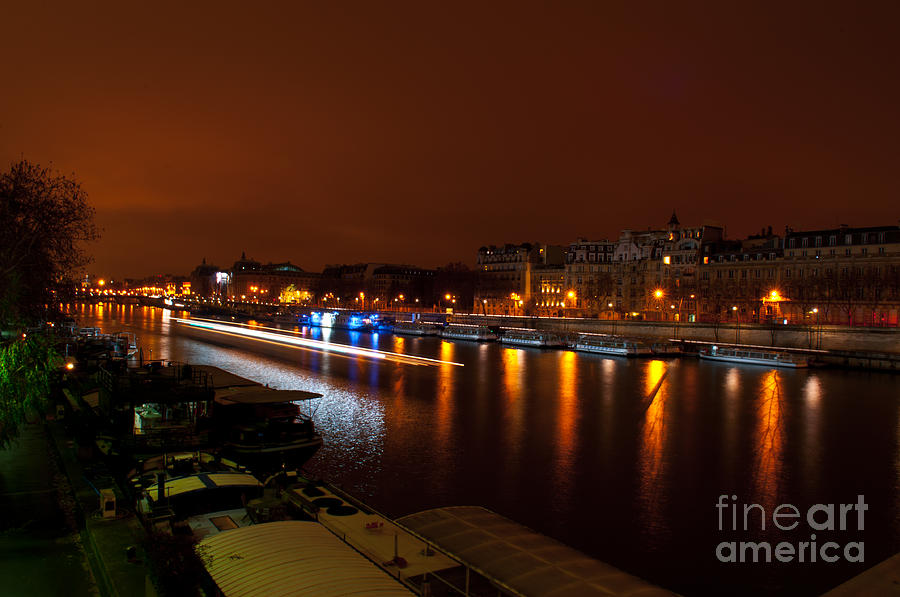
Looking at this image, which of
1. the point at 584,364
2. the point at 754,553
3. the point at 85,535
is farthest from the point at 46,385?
the point at 584,364

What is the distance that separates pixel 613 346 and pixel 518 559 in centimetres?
4597

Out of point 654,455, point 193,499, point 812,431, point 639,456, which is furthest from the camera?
point 812,431

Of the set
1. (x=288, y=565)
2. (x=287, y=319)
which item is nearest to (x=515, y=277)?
(x=287, y=319)

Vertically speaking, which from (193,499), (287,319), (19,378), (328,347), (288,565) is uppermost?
(19,378)

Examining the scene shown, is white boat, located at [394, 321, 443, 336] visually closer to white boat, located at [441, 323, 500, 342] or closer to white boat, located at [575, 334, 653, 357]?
white boat, located at [441, 323, 500, 342]

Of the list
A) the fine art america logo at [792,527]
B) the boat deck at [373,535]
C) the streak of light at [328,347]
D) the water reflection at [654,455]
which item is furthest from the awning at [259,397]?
the streak of light at [328,347]

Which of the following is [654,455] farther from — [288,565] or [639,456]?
[288,565]

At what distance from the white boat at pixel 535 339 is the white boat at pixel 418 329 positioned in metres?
12.0

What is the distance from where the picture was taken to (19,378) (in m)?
13.4

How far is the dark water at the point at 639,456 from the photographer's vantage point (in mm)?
12531

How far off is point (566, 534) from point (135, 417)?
1259 cm

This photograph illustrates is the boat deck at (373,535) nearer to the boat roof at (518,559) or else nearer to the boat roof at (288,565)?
the boat roof at (518,559)

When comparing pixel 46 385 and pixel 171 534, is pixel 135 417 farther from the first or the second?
pixel 171 534

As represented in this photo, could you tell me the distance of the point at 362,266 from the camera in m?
163
